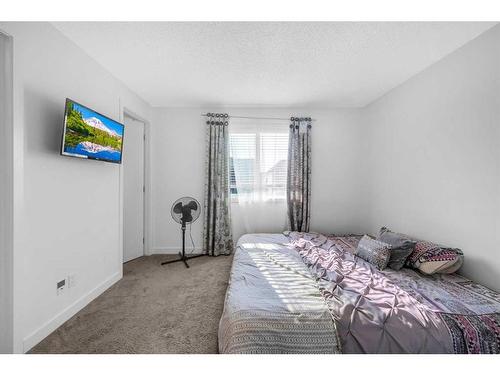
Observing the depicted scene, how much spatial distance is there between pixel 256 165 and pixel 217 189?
2.57 ft

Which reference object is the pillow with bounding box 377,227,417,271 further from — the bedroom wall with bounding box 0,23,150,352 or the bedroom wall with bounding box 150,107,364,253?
the bedroom wall with bounding box 0,23,150,352

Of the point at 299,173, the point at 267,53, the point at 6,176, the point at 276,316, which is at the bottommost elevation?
the point at 276,316

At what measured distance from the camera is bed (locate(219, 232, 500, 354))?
4.15 ft

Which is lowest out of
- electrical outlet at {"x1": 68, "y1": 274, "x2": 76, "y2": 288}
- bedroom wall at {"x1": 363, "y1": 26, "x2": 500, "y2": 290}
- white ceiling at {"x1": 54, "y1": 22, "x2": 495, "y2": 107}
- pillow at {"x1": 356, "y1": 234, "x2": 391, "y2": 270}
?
electrical outlet at {"x1": 68, "y1": 274, "x2": 76, "y2": 288}

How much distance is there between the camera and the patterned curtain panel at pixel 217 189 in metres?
3.67

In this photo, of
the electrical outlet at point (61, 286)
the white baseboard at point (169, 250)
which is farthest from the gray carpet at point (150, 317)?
the white baseboard at point (169, 250)

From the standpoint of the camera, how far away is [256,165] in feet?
12.4

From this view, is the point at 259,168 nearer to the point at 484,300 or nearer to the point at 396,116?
the point at 396,116

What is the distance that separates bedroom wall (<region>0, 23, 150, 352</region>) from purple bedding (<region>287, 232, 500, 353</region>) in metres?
2.22

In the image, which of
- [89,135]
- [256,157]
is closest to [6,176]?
[89,135]

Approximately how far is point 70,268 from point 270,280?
73.7 inches

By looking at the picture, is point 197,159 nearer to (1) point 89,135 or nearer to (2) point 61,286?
(1) point 89,135

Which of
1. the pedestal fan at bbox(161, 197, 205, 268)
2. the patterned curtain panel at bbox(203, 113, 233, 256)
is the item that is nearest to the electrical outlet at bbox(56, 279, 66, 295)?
the pedestal fan at bbox(161, 197, 205, 268)

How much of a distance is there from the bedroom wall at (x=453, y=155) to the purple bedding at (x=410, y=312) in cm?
44
